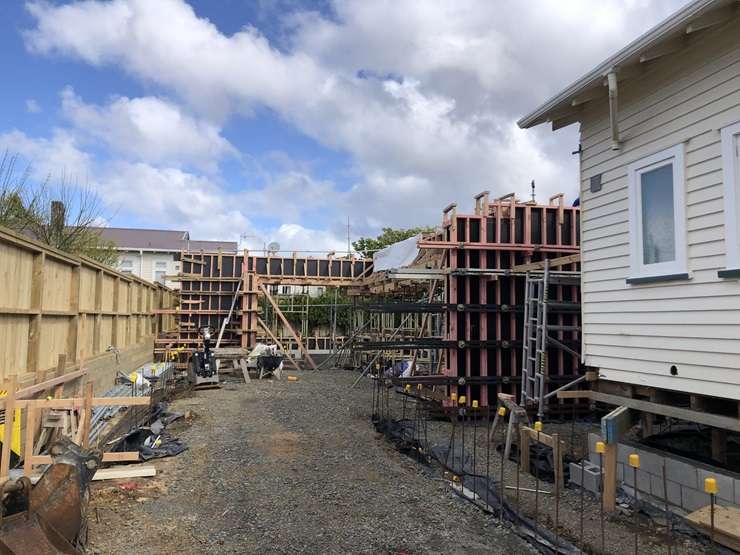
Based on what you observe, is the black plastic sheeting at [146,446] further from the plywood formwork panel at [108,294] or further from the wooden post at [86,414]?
the plywood formwork panel at [108,294]

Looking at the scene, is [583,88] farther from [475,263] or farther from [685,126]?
[475,263]

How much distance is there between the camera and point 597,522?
17.4ft

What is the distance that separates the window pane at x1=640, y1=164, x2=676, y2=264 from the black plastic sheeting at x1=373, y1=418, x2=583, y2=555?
2981 mm

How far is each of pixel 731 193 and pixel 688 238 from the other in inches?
23.3

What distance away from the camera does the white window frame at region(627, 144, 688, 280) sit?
5.36 m

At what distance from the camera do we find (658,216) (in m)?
5.76

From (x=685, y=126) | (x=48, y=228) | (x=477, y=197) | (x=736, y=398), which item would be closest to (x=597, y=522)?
(x=736, y=398)

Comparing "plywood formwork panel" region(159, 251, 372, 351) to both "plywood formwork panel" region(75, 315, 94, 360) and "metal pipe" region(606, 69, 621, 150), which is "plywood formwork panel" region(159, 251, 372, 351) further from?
"metal pipe" region(606, 69, 621, 150)

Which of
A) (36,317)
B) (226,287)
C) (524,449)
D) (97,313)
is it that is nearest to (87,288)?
(97,313)

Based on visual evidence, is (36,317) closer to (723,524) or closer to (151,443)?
(151,443)

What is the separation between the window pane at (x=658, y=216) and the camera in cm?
561

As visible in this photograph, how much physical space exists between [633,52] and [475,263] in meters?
5.73

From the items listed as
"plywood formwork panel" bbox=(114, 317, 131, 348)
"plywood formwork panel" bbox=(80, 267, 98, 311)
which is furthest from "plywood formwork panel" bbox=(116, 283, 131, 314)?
"plywood formwork panel" bbox=(80, 267, 98, 311)

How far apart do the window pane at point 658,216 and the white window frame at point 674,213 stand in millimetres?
44
